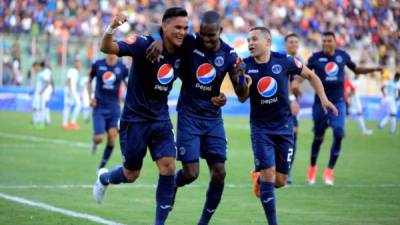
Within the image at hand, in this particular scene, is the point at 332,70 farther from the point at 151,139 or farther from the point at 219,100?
the point at 151,139

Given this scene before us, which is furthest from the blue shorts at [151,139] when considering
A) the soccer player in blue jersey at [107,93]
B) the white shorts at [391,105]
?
the white shorts at [391,105]

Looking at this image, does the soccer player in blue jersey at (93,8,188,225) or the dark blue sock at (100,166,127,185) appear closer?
the soccer player in blue jersey at (93,8,188,225)

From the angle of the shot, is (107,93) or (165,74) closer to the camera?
(165,74)

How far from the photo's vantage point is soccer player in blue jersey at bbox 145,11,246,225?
10.8 m

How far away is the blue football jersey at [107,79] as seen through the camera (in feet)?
61.2

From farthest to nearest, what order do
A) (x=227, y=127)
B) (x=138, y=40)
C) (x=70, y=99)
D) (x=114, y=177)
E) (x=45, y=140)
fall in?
(x=227, y=127)
(x=70, y=99)
(x=45, y=140)
(x=114, y=177)
(x=138, y=40)

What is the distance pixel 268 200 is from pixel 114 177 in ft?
6.34

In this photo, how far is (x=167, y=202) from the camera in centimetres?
1030

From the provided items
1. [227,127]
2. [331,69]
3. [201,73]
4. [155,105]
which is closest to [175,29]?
[201,73]

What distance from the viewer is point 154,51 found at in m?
10.1

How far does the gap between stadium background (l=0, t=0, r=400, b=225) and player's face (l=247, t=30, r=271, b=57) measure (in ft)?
7.17

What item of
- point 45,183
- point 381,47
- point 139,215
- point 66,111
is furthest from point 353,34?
point 139,215

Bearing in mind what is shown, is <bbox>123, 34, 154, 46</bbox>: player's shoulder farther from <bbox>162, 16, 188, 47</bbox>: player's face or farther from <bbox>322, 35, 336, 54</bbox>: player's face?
<bbox>322, 35, 336, 54</bbox>: player's face

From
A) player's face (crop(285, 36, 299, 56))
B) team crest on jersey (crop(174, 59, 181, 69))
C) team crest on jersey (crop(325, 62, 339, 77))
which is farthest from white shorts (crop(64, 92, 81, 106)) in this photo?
team crest on jersey (crop(174, 59, 181, 69))
